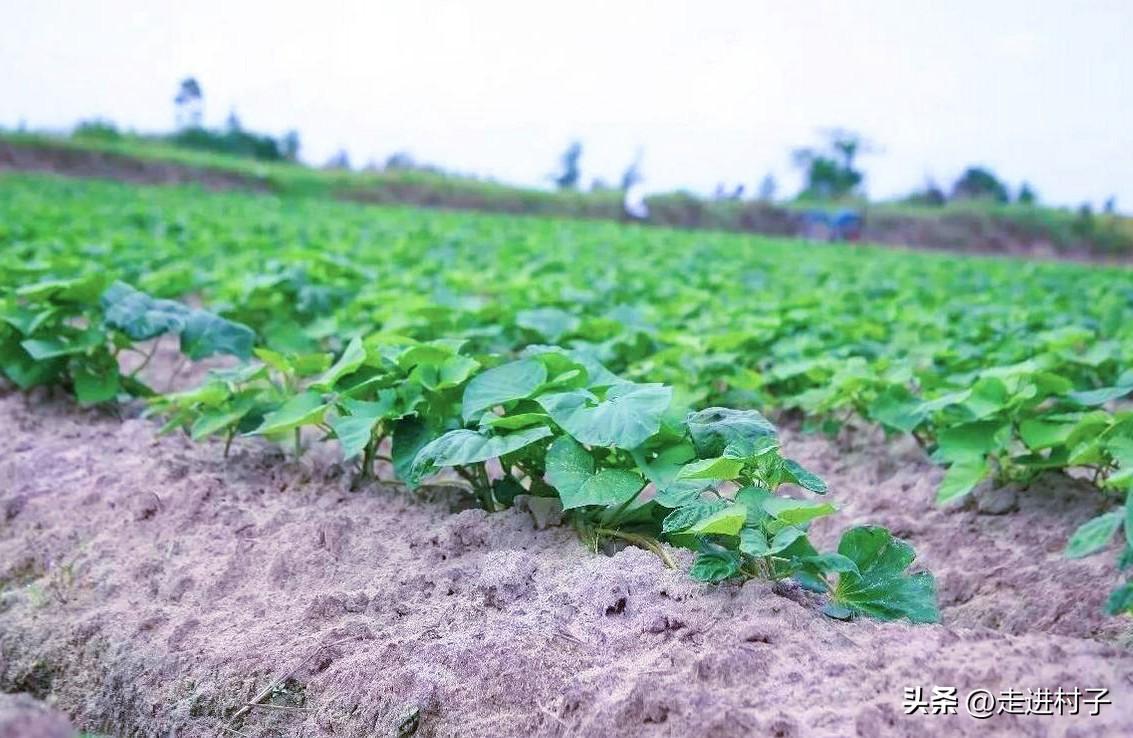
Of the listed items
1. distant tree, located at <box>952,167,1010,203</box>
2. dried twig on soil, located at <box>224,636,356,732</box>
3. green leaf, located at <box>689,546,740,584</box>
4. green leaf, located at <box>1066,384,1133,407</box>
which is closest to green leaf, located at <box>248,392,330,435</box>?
dried twig on soil, located at <box>224,636,356,732</box>

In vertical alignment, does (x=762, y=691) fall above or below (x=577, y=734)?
above

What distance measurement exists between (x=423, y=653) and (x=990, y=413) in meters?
1.92

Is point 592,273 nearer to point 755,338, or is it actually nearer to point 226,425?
point 755,338

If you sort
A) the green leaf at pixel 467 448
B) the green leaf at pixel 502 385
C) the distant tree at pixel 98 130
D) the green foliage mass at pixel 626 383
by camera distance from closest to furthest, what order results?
1. the green foliage mass at pixel 626 383
2. the green leaf at pixel 467 448
3. the green leaf at pixel 502 385
4. the distant tree at pixel 98 130

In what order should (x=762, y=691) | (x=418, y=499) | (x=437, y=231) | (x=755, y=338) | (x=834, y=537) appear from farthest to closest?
(x=437, y=231) → (x=755, y=338) → (x=834, y=537) → (x=418, y=499) → (x=762, y=691)

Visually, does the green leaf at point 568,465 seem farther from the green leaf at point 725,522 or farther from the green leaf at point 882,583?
the green leaf at point 882,583

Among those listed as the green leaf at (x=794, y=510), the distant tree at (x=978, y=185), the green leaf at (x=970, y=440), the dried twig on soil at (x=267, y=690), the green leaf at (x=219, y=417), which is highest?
the distant tree at (x=978, y=185)

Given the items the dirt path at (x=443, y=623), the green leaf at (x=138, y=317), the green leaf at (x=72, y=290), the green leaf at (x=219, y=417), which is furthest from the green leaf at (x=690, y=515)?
the green leaf at (x=72, y=290)

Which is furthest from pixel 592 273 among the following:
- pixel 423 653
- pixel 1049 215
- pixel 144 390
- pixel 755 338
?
pixel 1049 215

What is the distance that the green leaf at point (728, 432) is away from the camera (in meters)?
2.22

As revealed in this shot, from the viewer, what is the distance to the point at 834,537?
9.77 ft

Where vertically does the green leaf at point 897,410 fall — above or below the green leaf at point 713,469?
below

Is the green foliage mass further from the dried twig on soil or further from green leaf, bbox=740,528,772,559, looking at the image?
the dried twig on soil

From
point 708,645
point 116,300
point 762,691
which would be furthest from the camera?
point 116,300
